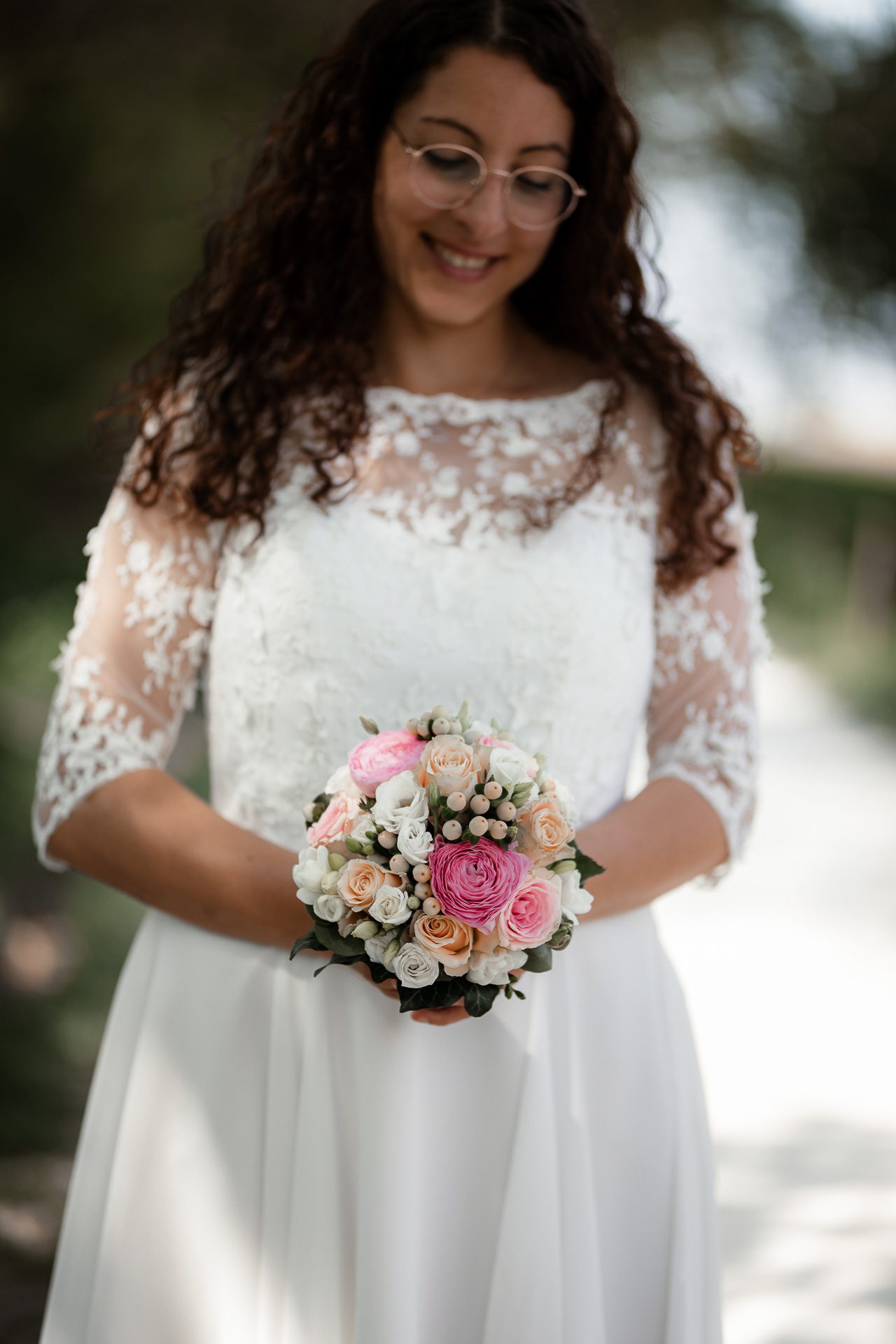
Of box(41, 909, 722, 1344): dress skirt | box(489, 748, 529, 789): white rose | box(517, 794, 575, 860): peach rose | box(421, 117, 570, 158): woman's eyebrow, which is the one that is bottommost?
box(41, 909, 722, 1344): dress skirt

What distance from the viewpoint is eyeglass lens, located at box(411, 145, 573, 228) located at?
5.11ft

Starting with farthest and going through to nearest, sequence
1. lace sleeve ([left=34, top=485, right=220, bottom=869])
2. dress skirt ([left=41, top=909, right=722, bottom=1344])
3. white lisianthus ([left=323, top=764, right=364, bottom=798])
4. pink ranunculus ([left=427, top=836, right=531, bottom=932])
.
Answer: lace sleeve ([left=34, top=485, right=220, bottom=869]) < dress skirt ([left=41, top=909, right=722, bottom=1344]) < white lisianthus ([left=323, top=764, right=364, bottom=798]) < pink ranunculus ([left=427, top=836, right=531, bottom=932])

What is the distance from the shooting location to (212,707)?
5.58 ft

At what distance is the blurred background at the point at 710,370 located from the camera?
3.43 m

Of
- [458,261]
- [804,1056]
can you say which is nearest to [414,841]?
[458,261]

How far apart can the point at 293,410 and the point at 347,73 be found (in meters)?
0.45

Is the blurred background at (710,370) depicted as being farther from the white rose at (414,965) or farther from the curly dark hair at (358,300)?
the white rose at (414,965)

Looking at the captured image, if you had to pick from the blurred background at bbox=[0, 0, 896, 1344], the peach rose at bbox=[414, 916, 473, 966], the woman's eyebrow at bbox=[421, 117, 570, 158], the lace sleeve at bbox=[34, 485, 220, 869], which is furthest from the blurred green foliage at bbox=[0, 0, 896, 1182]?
the peach rose at bbox=[414, 916, 473, 966]

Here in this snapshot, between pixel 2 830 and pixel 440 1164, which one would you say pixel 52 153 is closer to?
pixel 2 830

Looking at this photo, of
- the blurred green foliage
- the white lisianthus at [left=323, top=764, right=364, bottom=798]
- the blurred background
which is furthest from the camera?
the blurred green foliage

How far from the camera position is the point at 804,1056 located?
4.34m

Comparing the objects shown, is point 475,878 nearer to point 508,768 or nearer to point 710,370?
point 508,768

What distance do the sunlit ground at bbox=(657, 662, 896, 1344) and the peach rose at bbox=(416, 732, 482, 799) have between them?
232cm

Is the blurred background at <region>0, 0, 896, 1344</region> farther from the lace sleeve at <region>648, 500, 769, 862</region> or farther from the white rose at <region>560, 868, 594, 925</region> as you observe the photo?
the white rose at <region>560, 868, 594, 925</region>
